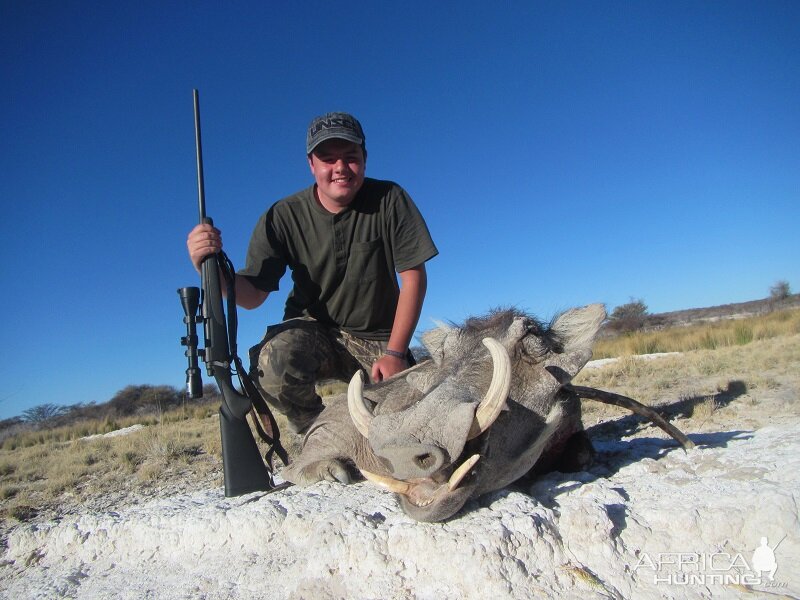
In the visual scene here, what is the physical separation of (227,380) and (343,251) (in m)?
1.65

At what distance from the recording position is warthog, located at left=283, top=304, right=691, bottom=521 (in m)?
1.92

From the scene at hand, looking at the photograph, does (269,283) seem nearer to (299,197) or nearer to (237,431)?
(299,197)

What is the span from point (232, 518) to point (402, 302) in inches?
88.4

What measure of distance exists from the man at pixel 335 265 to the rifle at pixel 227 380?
615 mm

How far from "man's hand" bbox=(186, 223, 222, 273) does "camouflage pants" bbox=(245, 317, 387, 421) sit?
0.87 metres

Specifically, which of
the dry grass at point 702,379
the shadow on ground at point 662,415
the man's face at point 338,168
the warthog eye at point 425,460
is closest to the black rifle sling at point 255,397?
the man's face at point 338,168

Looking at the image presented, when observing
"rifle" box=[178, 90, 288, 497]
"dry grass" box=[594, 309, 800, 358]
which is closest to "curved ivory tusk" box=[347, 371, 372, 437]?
"rifle" box=[178, 90, 288, 497]

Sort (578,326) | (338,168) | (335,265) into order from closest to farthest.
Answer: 1. (578,326)
2. (338,168)
3. (335,265)

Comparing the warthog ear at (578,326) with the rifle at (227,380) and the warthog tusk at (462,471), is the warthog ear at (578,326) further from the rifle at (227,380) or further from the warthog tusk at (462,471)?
the rifle at (227,380)

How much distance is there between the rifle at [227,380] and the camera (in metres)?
3.09

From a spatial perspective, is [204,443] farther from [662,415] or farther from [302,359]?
[662,415]

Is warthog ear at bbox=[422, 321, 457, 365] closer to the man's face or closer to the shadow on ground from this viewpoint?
the man's face

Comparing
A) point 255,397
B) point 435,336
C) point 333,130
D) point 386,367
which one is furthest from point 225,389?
point 333,130

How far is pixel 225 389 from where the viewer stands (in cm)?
332
